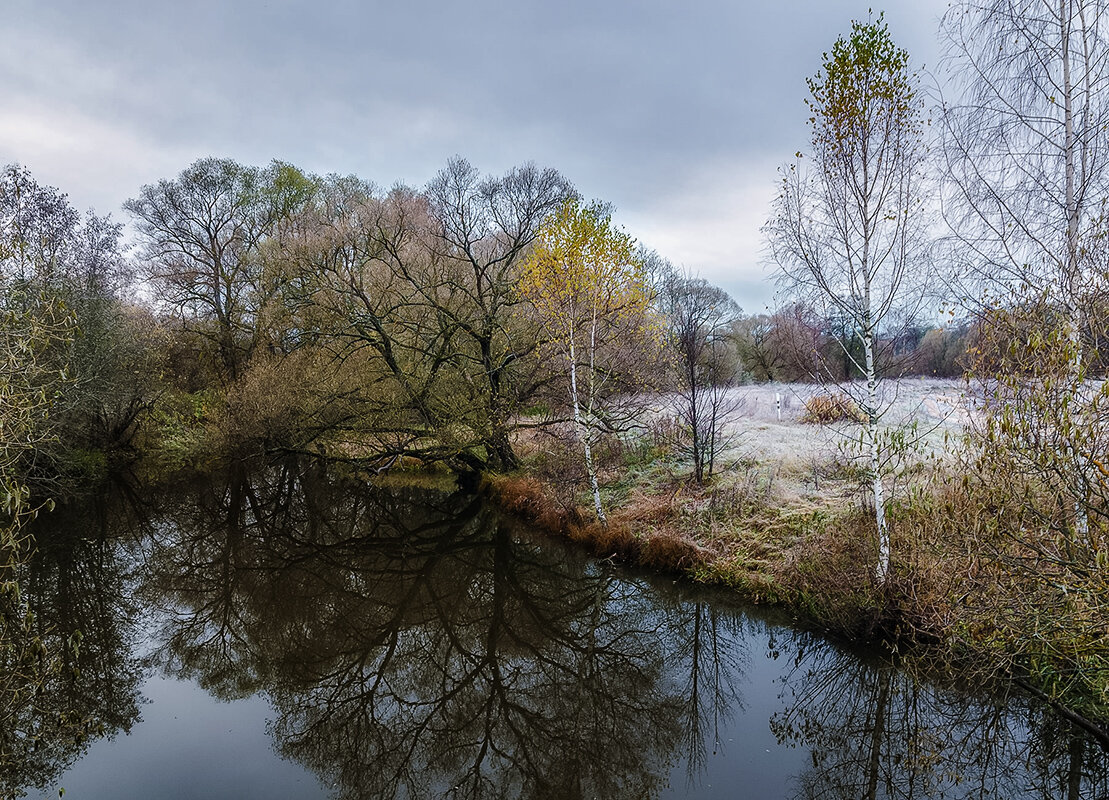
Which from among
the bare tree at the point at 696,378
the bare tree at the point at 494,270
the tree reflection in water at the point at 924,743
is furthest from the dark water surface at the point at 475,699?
the bare tree at the point at 494,270

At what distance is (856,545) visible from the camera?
24.6 ft

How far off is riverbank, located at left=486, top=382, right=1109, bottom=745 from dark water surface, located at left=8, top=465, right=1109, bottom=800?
0.44 m

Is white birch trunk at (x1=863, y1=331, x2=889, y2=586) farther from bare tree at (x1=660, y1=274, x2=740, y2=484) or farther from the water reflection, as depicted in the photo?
the water reflection

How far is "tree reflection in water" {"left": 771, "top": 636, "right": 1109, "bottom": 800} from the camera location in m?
4.68

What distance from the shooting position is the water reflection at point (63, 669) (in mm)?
5488

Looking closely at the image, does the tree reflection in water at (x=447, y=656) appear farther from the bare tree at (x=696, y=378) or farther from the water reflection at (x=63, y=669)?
the bare tree at (x=696, y=378)

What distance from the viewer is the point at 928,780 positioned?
4785 mm

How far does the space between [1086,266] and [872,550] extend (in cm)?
420

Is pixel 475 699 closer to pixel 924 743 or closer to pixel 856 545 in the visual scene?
pixel 924 743

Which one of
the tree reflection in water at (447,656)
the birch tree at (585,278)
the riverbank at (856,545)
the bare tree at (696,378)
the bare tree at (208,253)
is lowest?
the tree reflection in water at (447,656)

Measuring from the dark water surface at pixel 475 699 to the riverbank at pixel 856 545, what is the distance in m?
0.44

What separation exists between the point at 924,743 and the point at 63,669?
921 cm

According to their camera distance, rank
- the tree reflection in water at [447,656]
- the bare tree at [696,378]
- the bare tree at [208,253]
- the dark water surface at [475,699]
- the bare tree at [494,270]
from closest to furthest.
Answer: the dark water surface at [475,699], the tree reflection in water at [447,656], the bare tree at [696,378], the bare tree at [494,270], the bare tree at [208,253]

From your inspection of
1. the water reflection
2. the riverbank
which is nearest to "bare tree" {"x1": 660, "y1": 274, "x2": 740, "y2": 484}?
the riverbank
